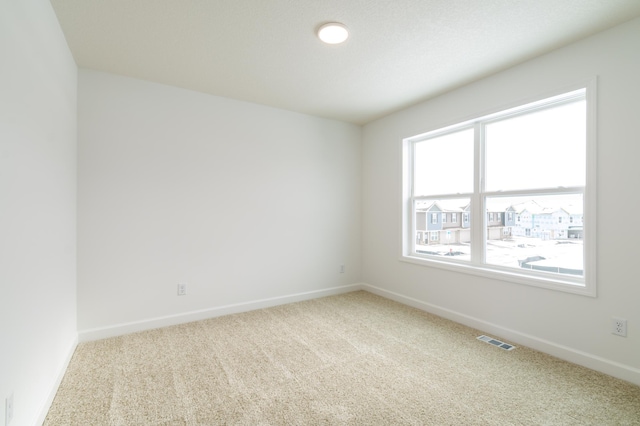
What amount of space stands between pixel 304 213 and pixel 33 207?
2796 mm

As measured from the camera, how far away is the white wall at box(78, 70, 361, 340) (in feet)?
9.18

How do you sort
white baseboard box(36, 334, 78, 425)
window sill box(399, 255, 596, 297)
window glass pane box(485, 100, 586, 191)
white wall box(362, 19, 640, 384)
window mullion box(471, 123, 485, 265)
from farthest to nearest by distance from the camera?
window mullion box(471, 123, 485, 265), window glass pane box(485, 100, 586, 191), window sill box(399, 255, 596, 297), white wall box(362, 19, 640, 384), white baseboard box(36, 334, 78, 425)

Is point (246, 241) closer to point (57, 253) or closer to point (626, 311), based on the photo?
point (57, 253)

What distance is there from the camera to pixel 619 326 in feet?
7.00

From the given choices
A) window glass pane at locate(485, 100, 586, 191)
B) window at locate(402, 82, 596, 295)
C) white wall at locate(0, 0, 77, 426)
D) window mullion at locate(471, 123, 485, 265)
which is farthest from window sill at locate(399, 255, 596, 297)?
white wall at locate(0, 0, 77, 426)

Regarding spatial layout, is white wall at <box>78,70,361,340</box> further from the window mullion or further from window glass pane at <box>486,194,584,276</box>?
window glass pane at <box>486,194,584,276</box>

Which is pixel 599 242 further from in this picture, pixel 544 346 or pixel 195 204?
pixel 195 204

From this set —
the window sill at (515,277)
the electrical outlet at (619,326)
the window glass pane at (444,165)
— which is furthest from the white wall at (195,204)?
the electrical outlet at (619,326)

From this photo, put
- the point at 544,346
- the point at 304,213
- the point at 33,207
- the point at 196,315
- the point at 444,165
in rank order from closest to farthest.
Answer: the point at 33,207 < the point at 544,346 < the point at 196,315 < the point at 444,165 < the point at 304,213

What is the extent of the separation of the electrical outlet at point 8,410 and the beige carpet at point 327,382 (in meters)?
0.46

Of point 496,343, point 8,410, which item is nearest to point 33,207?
point 8,410

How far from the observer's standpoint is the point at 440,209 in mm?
3641

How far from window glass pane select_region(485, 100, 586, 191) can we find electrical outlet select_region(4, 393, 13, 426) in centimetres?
378

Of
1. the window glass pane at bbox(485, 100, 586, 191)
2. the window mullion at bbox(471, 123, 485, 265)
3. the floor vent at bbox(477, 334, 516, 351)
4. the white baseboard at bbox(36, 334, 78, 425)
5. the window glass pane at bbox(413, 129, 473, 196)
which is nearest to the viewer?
the white baseboard at bbox(36, 334, 78, 425)
